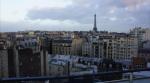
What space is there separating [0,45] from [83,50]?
39.2ft

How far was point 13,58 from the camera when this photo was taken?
9406 millimetres

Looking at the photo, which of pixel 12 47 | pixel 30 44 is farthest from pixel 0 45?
pixel 30 44

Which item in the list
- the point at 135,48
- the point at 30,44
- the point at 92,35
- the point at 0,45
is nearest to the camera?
the point at 0,45

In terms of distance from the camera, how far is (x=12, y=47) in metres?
9.90

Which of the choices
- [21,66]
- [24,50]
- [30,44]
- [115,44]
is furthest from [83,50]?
[21,66]

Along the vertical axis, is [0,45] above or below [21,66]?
above

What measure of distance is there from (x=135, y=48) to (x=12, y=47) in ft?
37.5

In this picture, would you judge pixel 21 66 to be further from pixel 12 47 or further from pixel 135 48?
pixel 135 48

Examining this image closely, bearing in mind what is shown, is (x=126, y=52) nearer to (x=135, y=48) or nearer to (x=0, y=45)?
(x=135, y=48)

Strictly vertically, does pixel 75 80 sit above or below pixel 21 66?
above

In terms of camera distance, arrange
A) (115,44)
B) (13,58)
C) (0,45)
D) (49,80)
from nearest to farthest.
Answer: (49,80) → (0,45) → (13,58) → (115,44)

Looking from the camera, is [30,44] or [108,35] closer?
[30,44]

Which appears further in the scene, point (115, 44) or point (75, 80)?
point (115, 44)

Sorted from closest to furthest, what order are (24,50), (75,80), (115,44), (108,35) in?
(75,80)
(24,50)
(115,44)
(108,35)
